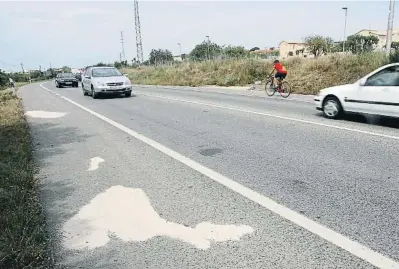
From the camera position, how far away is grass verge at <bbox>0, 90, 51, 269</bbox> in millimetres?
3271

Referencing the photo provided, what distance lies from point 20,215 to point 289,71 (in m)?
21.3

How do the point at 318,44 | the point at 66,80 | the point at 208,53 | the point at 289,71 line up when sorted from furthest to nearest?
the point at 208,53
the point at 66,80
the point at 318,44
the point at 289,71

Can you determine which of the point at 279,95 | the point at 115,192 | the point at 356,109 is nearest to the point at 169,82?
the point at 279,95

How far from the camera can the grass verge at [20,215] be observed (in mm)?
3271

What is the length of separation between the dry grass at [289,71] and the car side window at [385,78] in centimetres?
902

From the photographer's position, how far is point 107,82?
18.8 m

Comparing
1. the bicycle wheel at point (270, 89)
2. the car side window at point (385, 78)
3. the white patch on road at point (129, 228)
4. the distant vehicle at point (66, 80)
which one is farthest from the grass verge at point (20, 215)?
the distant vehicle at point (66, 80)

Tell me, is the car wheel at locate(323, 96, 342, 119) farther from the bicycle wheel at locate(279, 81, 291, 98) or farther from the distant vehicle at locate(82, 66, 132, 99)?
the distant vehicle at locate(82, 66, 132, 99)

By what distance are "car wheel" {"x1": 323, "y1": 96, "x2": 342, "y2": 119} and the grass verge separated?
7552 mm

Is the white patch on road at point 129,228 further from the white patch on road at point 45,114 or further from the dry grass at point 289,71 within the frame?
the dry grass at point 289,71

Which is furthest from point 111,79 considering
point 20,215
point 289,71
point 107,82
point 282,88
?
point 20,215

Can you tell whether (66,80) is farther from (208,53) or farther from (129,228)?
(129,228)

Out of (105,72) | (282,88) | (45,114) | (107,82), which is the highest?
(105,72)

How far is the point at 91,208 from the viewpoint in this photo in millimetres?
4488
